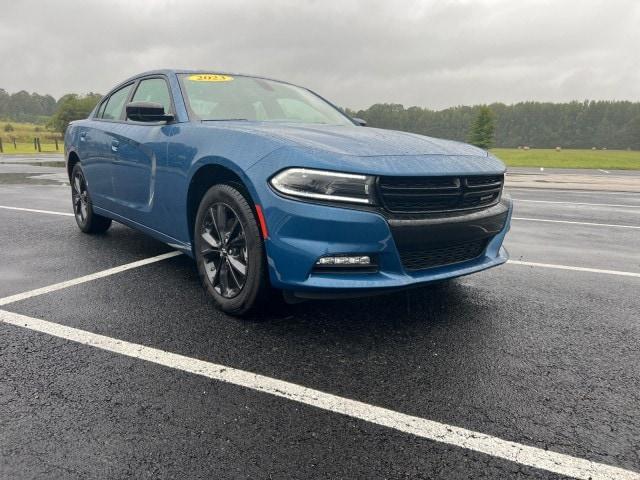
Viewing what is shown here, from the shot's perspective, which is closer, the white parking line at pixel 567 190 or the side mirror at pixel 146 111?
the side mirror at pixel 146 111

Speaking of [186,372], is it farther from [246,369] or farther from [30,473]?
[30,473]

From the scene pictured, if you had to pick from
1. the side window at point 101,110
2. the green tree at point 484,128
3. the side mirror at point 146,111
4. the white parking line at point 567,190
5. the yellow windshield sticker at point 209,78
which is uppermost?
the green tree at point 484,128

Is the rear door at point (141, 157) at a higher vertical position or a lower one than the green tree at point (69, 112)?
lower

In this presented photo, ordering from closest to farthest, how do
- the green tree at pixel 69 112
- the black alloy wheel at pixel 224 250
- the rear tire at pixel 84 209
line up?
the black alloy wheel at pixel 224 250
the rear tire at pixel 84 209
the green tree at pixel 69 112

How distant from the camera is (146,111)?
3.46 meters

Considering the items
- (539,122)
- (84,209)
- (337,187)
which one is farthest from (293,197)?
(539,122)

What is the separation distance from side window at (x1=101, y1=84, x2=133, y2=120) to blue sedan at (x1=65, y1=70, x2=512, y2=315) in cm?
72

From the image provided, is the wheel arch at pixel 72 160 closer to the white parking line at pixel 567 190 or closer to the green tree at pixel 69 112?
the white parking line at pixel 567 190

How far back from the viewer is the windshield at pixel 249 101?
146 inches

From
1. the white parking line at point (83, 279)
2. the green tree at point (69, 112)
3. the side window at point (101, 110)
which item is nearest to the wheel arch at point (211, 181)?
the white parking line at point (83, 279)

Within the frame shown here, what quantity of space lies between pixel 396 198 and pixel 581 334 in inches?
58.9

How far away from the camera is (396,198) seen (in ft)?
8.59

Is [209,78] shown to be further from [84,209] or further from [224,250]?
[84,209]

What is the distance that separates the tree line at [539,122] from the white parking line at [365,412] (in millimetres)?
105255
